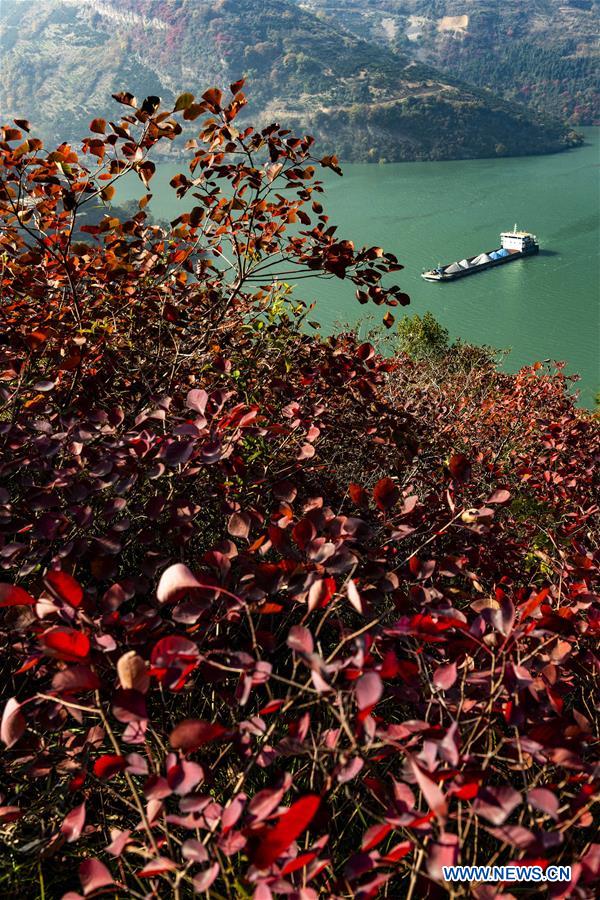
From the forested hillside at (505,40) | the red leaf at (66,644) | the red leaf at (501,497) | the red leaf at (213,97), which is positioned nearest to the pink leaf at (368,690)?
the red leaf at (66,644)

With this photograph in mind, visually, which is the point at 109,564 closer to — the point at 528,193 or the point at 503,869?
the point at 503,869

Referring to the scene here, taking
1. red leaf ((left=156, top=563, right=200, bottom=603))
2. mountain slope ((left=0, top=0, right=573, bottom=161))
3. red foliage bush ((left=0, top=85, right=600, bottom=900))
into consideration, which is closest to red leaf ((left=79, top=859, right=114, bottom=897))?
red foliage bush ((left=0, top=85, right=600, bottom=900))

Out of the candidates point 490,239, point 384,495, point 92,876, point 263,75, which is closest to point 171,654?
point 92,876

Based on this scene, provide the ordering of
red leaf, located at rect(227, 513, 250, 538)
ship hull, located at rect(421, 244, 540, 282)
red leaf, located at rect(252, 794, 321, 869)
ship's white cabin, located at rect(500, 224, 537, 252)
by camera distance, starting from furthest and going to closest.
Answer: ship's white cabin, located at rect(500, 224, 537, 252) → ship hull, located at rect(421, 244, 540, 282) → red leaf, located at rect(227, 513, 250, 538) → red leaf, located at rect(252, 794, 321, 869)

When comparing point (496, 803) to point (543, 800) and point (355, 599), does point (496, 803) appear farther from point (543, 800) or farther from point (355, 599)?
point (355, 599)

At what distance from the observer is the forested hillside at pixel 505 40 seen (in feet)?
275

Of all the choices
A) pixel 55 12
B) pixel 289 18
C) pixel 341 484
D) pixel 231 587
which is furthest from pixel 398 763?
pixel 55 12

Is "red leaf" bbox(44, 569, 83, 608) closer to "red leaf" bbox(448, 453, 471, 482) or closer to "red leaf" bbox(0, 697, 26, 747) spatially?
"red leaf" bbox(0, 697, 26, 747)

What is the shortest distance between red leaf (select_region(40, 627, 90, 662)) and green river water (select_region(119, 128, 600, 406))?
1535cm

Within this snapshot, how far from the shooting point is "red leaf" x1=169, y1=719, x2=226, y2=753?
25.0 inches

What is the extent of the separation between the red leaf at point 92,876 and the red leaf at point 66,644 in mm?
254

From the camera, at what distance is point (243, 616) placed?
1.11m

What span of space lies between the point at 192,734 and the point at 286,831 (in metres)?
0.15

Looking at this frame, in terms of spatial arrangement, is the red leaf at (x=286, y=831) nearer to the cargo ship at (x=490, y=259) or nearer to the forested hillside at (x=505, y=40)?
the cargo ship at (x=490, y=259)
